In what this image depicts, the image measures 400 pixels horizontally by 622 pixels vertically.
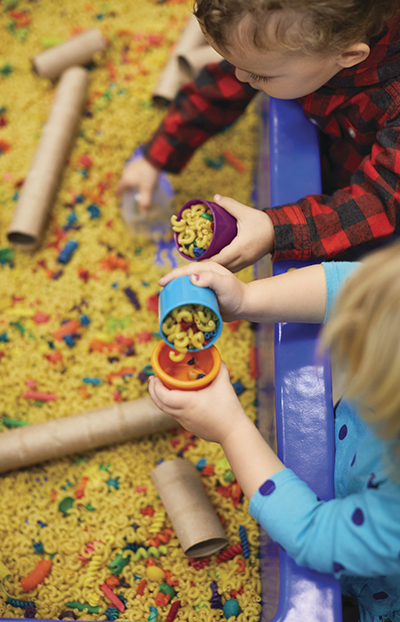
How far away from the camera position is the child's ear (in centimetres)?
75

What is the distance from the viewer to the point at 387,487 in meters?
0.57

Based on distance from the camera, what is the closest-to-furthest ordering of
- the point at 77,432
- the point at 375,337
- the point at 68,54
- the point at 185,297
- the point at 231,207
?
the point at 375,337 < the point at 185,297 < the point at 231,207 < the point at 77,432 < the point at 68,54

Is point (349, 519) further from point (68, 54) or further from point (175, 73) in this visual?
point (68, 54)

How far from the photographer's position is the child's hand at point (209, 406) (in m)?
0.69

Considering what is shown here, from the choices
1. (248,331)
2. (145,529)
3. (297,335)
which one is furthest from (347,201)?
(145,529)

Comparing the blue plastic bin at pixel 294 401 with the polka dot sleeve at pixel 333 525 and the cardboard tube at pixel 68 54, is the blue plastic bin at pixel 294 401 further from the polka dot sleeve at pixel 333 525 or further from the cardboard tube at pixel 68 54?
the cardboard tube at pixel 68 54

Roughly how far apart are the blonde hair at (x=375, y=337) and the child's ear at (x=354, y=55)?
39 centimetres

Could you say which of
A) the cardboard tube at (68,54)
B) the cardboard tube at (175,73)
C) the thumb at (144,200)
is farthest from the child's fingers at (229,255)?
the cardboard tube at (68,54)

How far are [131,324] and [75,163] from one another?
502mm

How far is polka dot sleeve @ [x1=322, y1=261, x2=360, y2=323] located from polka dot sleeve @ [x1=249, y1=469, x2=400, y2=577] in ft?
0.81

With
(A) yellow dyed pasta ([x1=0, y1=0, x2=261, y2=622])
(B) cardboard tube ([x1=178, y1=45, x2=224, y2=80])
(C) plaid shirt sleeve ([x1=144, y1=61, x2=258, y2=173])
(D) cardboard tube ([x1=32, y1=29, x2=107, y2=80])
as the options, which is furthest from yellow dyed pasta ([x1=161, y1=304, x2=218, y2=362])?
(D) cardboard tube ([x1=32, y1=29, x2=107, y2=80])

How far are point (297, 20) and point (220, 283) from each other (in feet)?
1.18

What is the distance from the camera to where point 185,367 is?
758 mm

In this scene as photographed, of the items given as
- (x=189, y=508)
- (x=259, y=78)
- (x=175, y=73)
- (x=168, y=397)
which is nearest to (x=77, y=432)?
(x=189, y=508)
